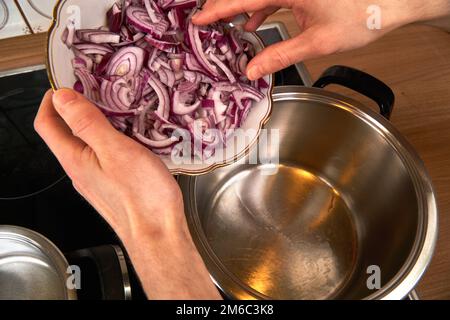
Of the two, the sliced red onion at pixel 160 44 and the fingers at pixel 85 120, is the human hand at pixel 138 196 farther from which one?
the sliced red onion at pixel 160 44

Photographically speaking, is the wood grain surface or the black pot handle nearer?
the black pot handle

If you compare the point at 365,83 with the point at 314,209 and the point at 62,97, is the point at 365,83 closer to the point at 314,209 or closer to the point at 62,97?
the point at 314,209

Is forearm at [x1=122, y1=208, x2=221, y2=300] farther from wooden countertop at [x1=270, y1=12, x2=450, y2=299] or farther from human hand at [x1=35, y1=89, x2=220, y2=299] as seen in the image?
wooden countertop at [x1=270, y1=12, x2=450, y2=299]

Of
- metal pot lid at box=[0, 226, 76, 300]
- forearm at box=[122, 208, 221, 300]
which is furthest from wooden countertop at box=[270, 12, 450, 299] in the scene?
metal pot lid at box=[0, 226, 76, 300]

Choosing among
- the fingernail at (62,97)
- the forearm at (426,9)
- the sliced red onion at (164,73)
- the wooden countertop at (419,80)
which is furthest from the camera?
the wooden countertop at (419,80)

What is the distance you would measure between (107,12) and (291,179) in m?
0.63

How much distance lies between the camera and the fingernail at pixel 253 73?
2.20ft

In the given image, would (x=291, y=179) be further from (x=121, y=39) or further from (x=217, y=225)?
(x=121, y=39)

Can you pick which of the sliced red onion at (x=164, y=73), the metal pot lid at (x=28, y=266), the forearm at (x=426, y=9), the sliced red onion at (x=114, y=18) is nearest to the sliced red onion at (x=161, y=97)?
the sliced red onion at (x=164, y=73)

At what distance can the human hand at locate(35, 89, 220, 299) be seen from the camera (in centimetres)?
54

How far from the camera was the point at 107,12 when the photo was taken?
68cm

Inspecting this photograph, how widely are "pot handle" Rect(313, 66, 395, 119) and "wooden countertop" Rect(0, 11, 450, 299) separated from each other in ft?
0.64

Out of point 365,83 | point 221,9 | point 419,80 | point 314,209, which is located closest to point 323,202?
point 314,209

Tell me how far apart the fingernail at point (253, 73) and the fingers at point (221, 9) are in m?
0.12
